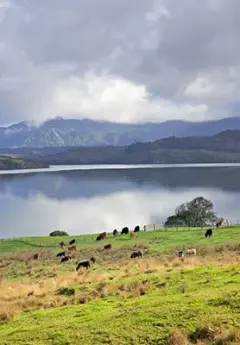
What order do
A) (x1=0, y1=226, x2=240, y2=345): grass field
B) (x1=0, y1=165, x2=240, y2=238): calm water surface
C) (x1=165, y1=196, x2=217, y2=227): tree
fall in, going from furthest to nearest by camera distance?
(x1=0, y1=165, x2=240, y2=238): calm water surface → (x1=165, y1=196, x2=217, y2=227): tree → (x1=0, y1=226, x2=240, y2=345): grass field

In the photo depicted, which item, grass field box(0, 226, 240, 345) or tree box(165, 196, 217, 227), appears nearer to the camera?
grass field box(0, 226, 240, 345)

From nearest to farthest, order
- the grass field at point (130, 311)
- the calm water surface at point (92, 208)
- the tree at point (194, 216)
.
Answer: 1. the grass field at point (130, 311)
2. the tree at point (194, 216)
3. the calm water surface at point (92, 208)

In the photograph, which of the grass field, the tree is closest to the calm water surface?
the tree

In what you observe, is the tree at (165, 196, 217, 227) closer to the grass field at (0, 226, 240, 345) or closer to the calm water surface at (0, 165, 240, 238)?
the calm water surface at (0, 165, 240, 238)

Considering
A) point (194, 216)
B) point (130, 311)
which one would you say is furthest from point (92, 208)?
point (130, 311)

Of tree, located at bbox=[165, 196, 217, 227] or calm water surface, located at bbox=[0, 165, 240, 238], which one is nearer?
tree, located at bbox=[165, 196, 217, 227]

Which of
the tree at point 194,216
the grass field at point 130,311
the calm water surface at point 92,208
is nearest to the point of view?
the grass field at point 130,311

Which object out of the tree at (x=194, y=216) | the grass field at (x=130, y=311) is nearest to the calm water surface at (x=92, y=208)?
the tree at (x=194, y=216)

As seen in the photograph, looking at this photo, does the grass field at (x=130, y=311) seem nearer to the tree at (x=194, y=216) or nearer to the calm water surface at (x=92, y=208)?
the tree at (x=194, y=216)

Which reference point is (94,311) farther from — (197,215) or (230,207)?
(230,207)

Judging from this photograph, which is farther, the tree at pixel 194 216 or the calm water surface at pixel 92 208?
the calm water surface at pixel 92 208

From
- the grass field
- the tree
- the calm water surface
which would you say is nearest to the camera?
the grass field

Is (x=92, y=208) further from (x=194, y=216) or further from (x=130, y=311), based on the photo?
(x=130, y=311)

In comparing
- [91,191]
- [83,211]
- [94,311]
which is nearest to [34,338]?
[94,311]
